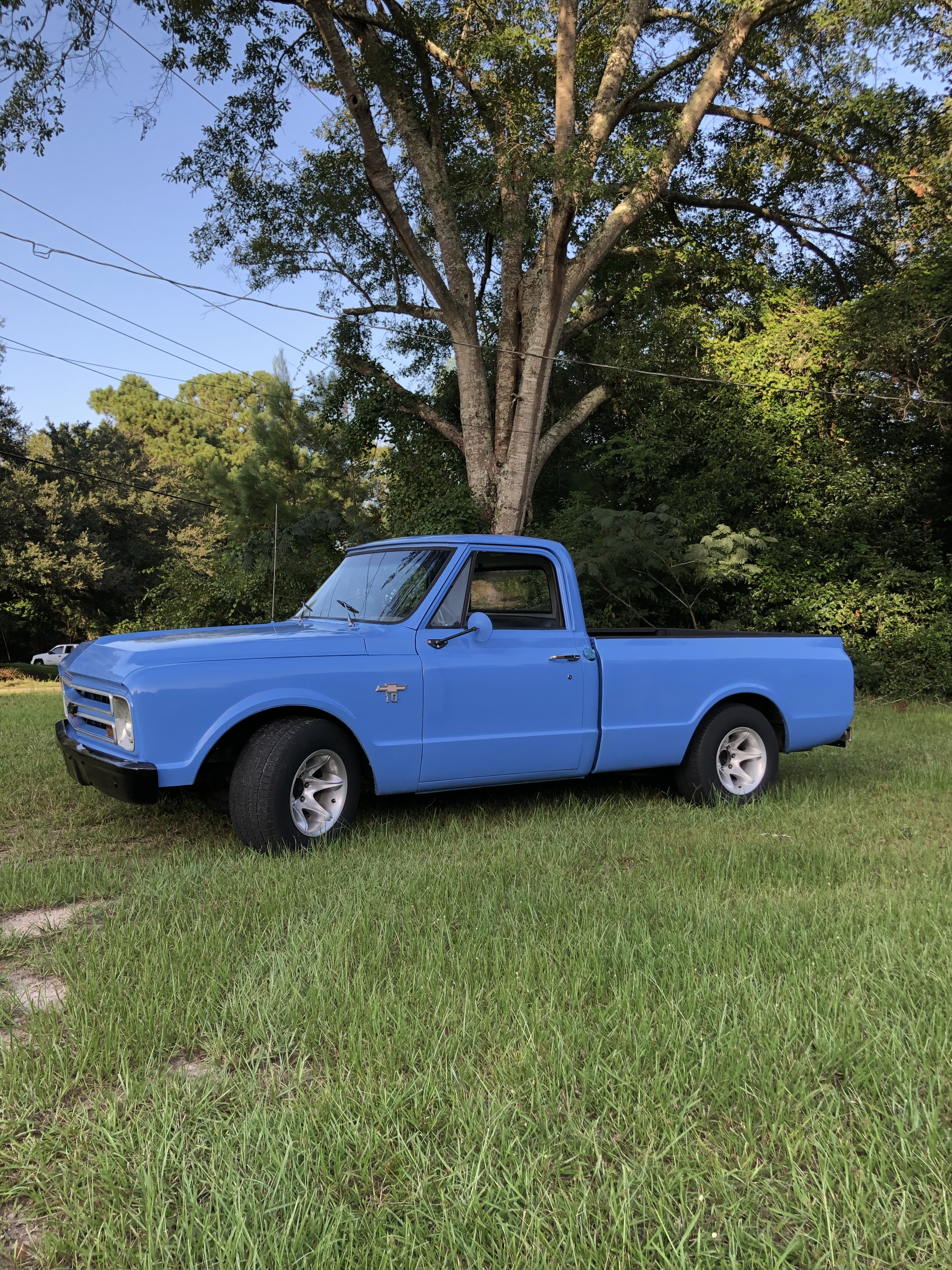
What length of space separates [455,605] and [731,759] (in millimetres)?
2526

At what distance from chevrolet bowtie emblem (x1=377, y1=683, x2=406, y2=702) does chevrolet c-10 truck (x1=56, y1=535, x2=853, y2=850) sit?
0.4 inches

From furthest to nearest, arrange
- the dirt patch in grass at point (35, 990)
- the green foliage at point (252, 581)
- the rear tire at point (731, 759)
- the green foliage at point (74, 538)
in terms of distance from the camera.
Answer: the green foliage at point (74, 538) → the green foliage at point (252, 581) → the rear tire at point (731, 759) → the dirt patch in grass at point (35, 990)

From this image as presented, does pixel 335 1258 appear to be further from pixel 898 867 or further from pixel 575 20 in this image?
pixel 575 20

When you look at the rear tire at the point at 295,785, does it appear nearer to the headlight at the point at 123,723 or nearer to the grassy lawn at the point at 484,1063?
the grassy lawn at the point at 484,1063

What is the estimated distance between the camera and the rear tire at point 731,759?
5992mm


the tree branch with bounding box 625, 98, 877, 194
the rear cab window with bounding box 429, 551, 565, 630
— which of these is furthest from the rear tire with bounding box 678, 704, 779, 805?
the tree branch with bounding box 625, 98, 877, 194

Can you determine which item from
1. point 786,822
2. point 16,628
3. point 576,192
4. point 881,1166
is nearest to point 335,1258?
point 881,1166

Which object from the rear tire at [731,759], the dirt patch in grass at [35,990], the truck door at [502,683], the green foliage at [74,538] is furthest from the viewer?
the green foliage at [74,538]

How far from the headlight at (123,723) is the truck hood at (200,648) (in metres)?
0.12

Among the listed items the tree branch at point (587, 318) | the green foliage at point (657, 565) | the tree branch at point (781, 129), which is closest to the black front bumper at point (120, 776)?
the green foliage at point (657, 565)

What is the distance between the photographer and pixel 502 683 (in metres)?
5.19

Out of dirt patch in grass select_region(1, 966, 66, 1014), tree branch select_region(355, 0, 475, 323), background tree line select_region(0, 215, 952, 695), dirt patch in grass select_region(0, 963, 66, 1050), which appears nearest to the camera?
dirt patch in grass select_region(0, 963, 66, 1050)

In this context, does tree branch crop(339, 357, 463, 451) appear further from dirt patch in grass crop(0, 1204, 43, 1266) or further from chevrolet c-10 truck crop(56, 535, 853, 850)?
dirt patch in grass crop(0, 1204, 43, 1266)

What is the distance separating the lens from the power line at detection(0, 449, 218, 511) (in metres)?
30.6
